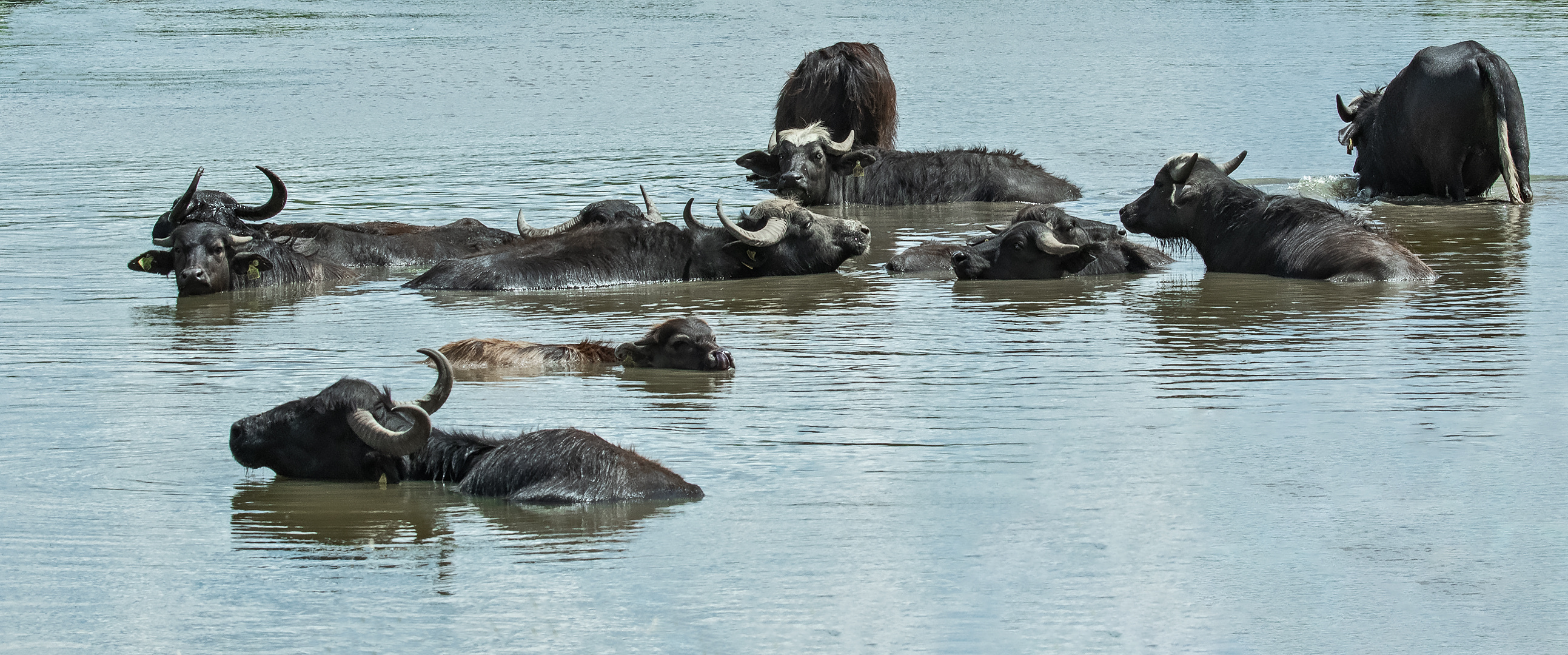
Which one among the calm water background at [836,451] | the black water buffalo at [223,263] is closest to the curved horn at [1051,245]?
the calm water background at [836,451]

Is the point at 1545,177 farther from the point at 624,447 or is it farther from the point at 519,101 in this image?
the point at 519,101

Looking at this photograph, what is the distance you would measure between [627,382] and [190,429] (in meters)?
2.04

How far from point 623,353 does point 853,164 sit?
893cm

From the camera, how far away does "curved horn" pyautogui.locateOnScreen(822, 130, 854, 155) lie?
696 inches

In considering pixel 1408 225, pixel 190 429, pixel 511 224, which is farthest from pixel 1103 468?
pixel 511 224

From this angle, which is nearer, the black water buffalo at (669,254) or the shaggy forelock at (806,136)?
the black water buffalo at (669,254)

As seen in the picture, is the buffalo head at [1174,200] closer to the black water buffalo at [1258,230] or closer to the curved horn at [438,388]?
the black water buffalo at [1258,230]

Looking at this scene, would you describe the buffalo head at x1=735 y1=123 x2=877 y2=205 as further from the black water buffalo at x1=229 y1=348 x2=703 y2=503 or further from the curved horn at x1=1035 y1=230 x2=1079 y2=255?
the black water buffalo at x1=229 y1=348 x2=703 y2=503

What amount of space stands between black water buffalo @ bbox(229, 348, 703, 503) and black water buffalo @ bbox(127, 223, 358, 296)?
5613 millimetres

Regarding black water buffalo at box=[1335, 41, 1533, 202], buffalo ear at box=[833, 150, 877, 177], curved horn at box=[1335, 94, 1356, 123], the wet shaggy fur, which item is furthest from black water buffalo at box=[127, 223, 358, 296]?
curved horn at box=[1335, 94, 1356, 123]

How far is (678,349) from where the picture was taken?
29.5ft

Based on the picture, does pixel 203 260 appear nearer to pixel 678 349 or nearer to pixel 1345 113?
pixel 678 349

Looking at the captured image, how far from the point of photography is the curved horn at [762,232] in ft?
41.2

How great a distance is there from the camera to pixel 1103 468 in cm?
671
